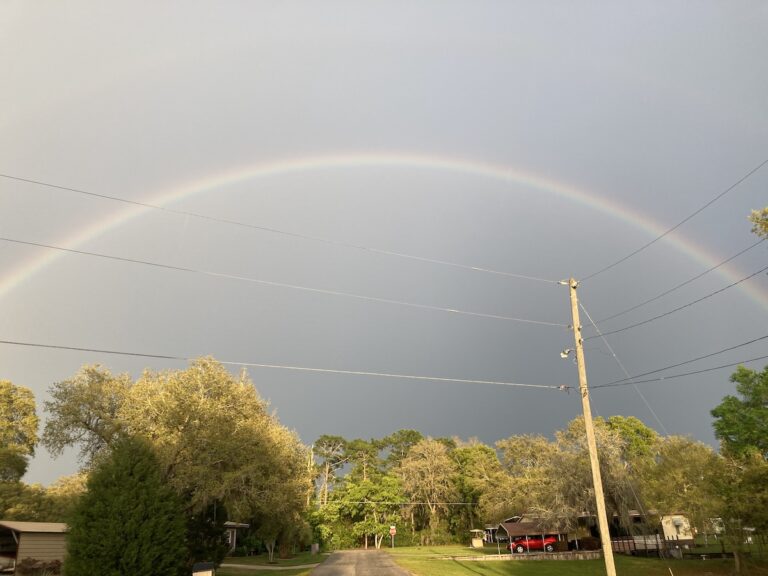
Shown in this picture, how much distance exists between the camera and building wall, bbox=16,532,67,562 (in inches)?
1174

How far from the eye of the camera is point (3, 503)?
43.5m

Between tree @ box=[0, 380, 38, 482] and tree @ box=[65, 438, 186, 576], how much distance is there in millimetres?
43803

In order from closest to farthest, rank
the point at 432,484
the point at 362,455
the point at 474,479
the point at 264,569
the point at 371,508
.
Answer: the point at 264,569 → the point at 371,508 → the point at 474,479 → the point at 432,484 → the point at 362,455

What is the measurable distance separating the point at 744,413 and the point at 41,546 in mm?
54139

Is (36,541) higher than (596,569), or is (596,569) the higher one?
(36,541)

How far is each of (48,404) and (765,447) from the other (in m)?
48.9

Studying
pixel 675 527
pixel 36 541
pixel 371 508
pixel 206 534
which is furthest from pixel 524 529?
pixel 36 541

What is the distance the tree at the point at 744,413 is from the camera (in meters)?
40.9

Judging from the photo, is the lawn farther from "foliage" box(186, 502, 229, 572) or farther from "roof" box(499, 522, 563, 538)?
"roof" box(499, 522, 563, 538)

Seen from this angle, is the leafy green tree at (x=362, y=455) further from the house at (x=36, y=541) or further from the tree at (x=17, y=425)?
the house at (x=36, y=541)

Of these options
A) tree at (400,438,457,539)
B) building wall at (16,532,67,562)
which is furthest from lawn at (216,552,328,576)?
tree at (400,438,457,539)

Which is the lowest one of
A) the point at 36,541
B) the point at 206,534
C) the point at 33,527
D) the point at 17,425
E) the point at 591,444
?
the point at 36,541

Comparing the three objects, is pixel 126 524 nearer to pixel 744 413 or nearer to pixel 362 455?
pixel 744 413

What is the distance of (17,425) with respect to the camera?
53.2 m
